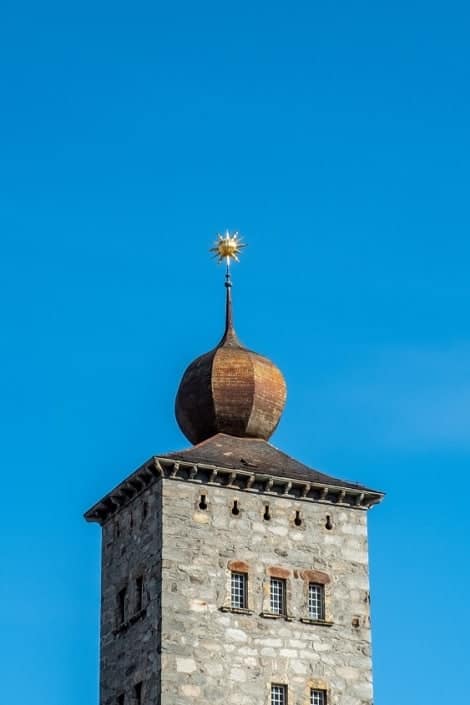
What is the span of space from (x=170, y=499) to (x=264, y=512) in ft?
8.62

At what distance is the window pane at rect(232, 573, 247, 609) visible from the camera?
54938 millimetres

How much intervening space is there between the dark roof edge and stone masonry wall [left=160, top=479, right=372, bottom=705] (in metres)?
0.20

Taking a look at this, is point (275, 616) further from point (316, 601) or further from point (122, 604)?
point (122, 604)

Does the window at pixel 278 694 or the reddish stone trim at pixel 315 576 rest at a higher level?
the reddish stone trim at pixel 315 576

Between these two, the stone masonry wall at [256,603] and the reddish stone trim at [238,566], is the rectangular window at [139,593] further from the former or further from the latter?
the reddish stone trim at [238,566]

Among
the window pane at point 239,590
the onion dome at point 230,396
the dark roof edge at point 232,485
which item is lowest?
the window pane at point 239,590

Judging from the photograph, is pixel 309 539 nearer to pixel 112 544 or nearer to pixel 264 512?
pixel 264 512

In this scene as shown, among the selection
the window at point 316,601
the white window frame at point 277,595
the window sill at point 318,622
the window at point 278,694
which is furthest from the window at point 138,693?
the window at point 316,601

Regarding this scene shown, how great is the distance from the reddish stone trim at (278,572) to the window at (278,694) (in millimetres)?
2873

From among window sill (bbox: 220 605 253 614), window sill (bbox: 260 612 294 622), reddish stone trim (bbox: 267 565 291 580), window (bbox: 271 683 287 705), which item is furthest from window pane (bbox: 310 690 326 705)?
reddish stone trim (bbox: 267 565 291 580)

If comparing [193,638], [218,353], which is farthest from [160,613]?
[218,353]

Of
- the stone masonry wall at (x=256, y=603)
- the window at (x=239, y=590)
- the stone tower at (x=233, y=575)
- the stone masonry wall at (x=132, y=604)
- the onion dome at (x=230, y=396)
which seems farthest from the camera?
the onion dome at (x=230, y=396)

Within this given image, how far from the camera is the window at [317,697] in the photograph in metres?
54.8

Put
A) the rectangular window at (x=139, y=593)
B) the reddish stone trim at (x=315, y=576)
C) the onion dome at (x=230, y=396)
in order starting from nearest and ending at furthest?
the rectangular window at (x=139, y=593), the reddish stone trim at (x=315, y=576), the onion dome at (x=230, y=396)
